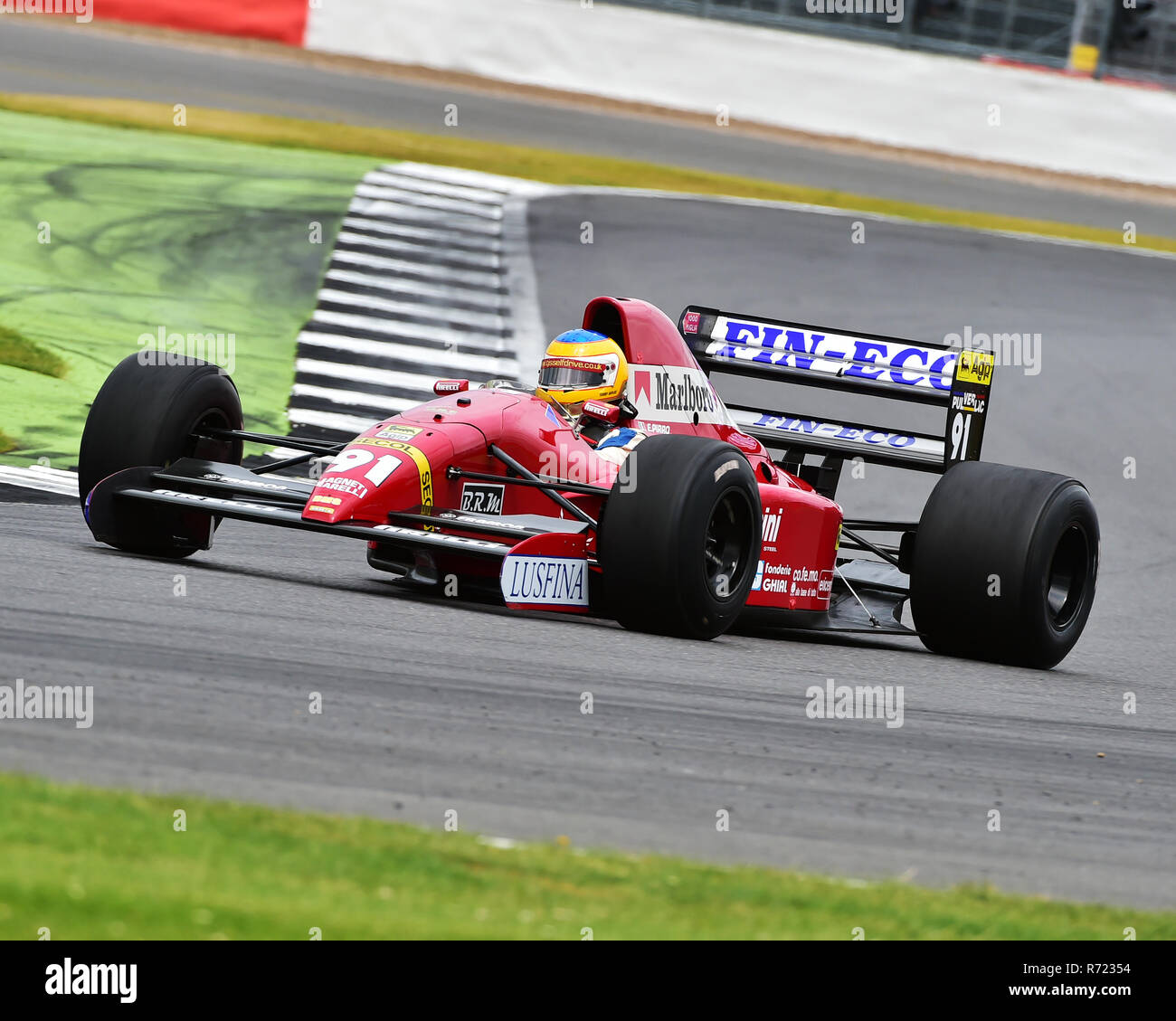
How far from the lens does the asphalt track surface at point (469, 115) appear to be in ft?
79.1

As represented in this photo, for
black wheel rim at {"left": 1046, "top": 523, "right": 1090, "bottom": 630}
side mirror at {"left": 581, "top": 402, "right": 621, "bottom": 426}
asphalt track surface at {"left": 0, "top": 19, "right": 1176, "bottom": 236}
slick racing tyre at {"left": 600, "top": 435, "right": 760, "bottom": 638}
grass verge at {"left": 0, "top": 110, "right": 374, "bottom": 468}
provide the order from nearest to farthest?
slick racing tyre at {"left": 600, "top": 435, "right": 760, "bottom": 638} < side mirror at {"left": 581, "top": 402, "right": 621, "bottom": 426} < black wheel rim at {"left": 1046, "top": 523, "right": 1090, "bottom": 630} < grass verge at {"left": 0, "top": 110, "right": 374, "bottom": 468} < asphalt track surface at {"left": 0, "top": 19, "right": 1176, "bottom": 236}

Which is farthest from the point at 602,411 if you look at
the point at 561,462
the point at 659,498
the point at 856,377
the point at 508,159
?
the point at 508,159

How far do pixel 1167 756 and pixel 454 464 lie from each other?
3.26m

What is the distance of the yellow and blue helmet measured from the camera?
926 cm

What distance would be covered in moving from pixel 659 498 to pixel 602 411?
4.38ft

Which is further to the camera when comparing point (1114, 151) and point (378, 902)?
point (1114, 151)

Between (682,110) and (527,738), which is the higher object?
(682,110)

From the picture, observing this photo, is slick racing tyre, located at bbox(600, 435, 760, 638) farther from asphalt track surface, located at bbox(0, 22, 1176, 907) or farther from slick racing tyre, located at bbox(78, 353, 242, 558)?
slick racing tyre, located at bbox(78, 353, 242, 558)

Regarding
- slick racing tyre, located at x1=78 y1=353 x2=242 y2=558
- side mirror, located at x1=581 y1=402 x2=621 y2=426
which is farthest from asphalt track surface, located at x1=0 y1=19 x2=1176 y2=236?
side mirror, located at x1=581 y1=402 x2=621 y2=426

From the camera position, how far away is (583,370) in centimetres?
925

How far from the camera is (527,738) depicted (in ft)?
19.0

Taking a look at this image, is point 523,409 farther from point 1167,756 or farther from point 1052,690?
point 1167,756

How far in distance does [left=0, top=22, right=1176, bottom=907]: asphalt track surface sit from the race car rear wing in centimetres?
109
